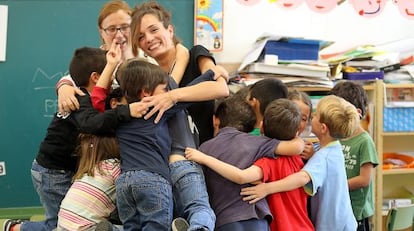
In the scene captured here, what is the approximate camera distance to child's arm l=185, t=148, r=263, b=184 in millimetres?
1442

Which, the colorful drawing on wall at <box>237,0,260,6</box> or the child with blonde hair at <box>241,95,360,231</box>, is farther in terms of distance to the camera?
the colorful drawing on wall at <box>237,0,260,6</box>

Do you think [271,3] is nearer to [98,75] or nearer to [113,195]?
[98,75]

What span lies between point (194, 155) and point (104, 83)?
382mm

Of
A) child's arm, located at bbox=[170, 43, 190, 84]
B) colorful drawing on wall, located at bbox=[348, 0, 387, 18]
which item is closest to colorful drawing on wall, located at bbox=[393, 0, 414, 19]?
colorful drawing on wall, located at bbox=[348, 0, 387, 18]

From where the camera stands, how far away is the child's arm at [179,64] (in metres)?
1.73

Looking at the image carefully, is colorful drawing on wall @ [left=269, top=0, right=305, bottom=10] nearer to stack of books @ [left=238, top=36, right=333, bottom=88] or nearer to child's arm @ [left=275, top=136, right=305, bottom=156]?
stack of books @ [left=238, top=36, right=333, bottom=88]

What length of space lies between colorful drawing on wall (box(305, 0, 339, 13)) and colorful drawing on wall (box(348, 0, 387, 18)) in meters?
0.13

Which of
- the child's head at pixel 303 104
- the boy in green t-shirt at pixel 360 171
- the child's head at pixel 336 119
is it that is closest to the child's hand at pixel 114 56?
the child's head at pixel 303 104

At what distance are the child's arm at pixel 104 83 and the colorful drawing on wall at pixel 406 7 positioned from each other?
2.57 metres

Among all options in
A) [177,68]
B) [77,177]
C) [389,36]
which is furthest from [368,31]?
[77,177]

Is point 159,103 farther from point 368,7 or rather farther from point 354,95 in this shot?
point 368,7

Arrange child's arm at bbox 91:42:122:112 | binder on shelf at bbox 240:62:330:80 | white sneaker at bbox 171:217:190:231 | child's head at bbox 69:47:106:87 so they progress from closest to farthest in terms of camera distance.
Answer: white sneaker at bbox 171:217:190:231, child's arm at bbox 91:42:122:112, child's head at bbox 69:47:106:87, binder on shelf at bbox 240:62:330:80

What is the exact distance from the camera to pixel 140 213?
140cm

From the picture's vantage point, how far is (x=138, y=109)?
1460 millimetres
